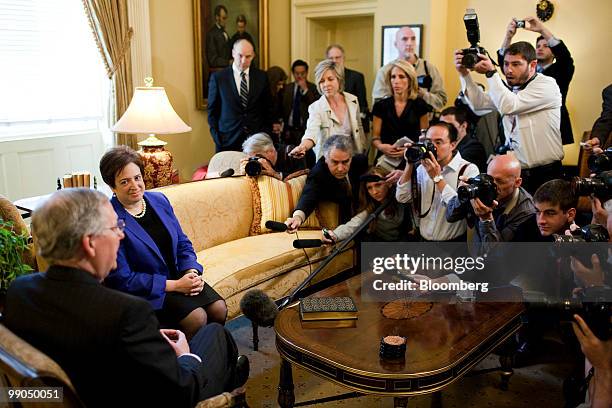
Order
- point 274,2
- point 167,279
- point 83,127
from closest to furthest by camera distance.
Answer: point 167,279 → point 83,127 → point 274,2

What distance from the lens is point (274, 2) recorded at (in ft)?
18.1

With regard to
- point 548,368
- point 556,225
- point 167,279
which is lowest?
point 548,368

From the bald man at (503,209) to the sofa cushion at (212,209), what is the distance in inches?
49.1

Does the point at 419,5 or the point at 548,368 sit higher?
the point at 419,5

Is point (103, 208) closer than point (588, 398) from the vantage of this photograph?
Yes

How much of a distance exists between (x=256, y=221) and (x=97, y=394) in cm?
213

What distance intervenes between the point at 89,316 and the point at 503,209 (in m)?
2.12

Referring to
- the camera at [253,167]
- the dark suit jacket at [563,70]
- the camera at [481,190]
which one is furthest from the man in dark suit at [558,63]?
the camera at [253,167]

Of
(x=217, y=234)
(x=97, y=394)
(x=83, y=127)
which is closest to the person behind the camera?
(x=97, y=394)

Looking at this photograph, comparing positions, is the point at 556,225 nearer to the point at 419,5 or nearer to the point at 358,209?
the point at 358,209

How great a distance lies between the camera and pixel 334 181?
3.40 meters

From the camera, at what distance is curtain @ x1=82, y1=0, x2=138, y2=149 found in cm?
410

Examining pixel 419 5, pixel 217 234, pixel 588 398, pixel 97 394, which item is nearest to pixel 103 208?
pixel 97 394

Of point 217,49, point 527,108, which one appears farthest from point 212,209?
point 217,49
